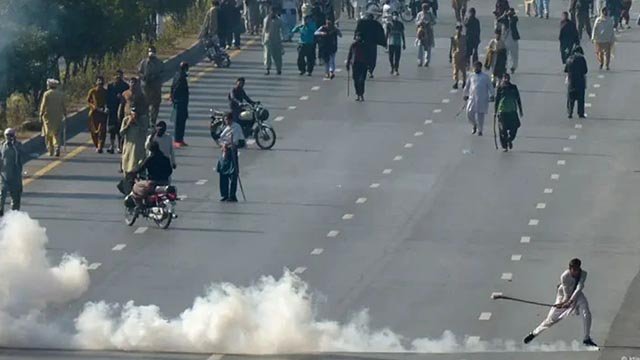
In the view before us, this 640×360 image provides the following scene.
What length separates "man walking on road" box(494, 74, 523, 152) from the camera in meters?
37.2

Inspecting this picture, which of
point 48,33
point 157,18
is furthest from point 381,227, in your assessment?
point 157,18

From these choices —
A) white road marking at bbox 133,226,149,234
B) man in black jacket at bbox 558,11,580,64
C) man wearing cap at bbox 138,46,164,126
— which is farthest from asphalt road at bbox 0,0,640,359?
man in black jacket at bbox 558,11,580,64

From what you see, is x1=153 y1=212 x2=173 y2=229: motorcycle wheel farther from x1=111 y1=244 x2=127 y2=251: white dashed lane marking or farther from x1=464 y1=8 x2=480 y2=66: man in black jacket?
x1=464 y1=8 x2=480 y2=66: man in black jacket

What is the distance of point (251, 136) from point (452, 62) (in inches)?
365

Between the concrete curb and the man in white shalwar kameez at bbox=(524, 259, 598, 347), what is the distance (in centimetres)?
1452

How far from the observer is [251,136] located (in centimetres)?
3778

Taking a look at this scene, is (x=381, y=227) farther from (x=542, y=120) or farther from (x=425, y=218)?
(x=542, y=120)

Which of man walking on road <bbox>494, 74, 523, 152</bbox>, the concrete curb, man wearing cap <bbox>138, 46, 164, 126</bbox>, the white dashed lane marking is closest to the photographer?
the white dashed lane marking

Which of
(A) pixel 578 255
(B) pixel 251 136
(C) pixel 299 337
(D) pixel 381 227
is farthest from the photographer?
(B) pixel 251 136

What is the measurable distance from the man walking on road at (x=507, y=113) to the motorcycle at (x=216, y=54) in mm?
10640

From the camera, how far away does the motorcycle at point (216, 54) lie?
47.0m

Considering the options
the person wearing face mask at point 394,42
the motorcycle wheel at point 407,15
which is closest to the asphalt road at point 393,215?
the person wearing face mask at point 394,42

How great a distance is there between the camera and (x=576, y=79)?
1590 inches

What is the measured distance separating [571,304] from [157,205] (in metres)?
8.44
